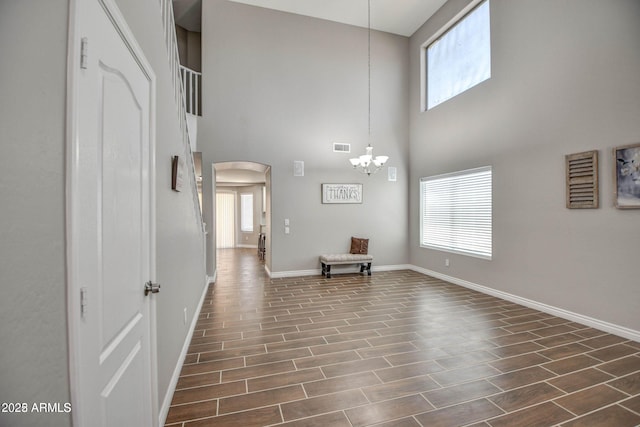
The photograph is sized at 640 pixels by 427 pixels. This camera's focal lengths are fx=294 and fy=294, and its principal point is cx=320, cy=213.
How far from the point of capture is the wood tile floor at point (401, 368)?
78.7 inches

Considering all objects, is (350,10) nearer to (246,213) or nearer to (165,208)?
(165,208)

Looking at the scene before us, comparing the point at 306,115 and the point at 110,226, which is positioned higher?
the point at 306,115

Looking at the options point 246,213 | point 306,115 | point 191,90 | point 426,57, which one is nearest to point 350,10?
point 426,57

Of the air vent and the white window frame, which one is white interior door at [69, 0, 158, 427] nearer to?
the air vent

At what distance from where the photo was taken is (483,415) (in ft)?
6.51

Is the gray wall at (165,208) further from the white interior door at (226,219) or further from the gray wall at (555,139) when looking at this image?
the white interior door at (226,219)

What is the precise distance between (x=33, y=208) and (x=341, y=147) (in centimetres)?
616

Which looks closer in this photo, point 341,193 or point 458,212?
point 458,212

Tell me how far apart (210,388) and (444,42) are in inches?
279

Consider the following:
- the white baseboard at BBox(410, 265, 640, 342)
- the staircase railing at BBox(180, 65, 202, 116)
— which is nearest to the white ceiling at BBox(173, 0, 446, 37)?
the staircase railing at BBox(180, 65, 202, 116)

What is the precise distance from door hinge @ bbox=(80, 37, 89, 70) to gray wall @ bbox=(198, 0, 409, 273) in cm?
507

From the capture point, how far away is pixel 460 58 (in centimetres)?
564

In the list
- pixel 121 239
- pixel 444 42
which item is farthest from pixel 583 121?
pixel 121 239

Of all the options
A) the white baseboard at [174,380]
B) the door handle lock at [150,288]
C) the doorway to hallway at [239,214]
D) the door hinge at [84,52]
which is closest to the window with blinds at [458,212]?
the white baseboard at [174,380]
